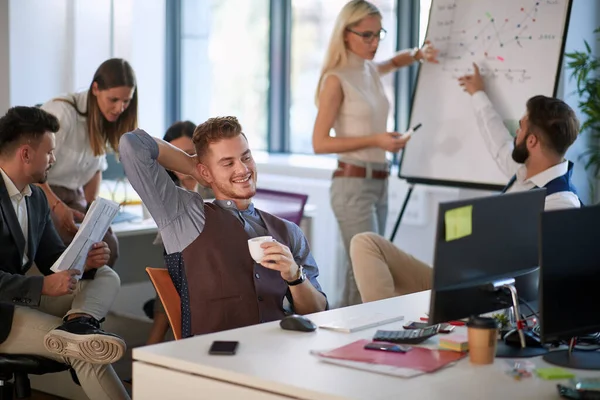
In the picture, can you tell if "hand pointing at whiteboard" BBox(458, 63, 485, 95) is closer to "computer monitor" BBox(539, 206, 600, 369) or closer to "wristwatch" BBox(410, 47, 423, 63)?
"wristwatch" BBox(410, 47, 423, 63)

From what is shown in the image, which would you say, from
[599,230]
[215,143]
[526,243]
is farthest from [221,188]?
[599,230]

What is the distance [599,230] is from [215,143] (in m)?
1.19

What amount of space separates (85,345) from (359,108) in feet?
6.52

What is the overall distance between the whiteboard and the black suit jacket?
210cm

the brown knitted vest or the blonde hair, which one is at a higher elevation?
the blonde hair

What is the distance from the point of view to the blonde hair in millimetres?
4402

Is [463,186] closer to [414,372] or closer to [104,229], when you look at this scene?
[104,229]

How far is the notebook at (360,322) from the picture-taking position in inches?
96.2

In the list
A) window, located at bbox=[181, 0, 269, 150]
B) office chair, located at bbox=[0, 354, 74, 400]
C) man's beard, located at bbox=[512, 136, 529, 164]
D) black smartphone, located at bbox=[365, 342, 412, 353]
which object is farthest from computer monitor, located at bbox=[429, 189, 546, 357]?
window, located at bbox=[181, 0, 269, 150]

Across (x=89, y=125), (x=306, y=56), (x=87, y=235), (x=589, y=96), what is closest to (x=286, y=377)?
(x=87, y=235)

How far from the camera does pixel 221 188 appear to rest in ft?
9.55

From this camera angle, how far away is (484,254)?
2289 mm

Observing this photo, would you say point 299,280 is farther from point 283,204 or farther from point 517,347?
point 283,204

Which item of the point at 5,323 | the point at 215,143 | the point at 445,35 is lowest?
the point at 5,323
